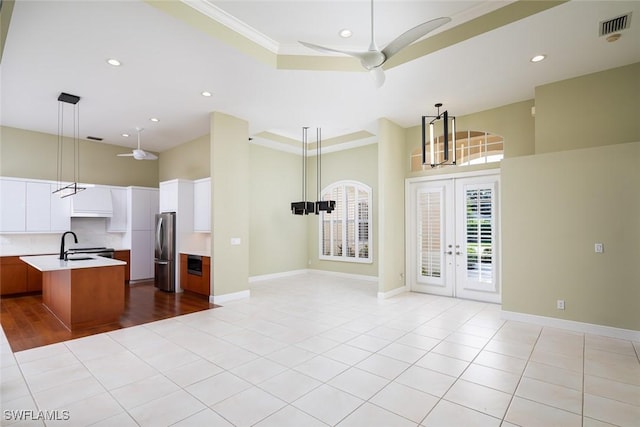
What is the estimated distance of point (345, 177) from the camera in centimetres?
870

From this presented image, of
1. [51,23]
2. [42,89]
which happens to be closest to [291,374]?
[51,23]

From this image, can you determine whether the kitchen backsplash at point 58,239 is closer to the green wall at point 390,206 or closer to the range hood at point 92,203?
the range hood at point 92,203

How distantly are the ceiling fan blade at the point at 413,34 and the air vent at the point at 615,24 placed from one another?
2.39 meters

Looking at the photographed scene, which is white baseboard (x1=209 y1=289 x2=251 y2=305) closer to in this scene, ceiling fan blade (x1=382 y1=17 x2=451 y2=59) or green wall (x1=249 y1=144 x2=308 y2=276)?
green wall (x1=249 y1=144 x2=308 y2=276)

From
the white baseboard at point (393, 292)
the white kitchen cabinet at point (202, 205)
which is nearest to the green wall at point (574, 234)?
the white baseboard at point (393, 292)

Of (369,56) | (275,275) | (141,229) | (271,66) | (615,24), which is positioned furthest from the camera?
(275,275)

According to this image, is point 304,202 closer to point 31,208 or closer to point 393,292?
point 393,292

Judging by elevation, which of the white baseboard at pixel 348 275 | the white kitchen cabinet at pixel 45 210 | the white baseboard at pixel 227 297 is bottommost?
the white baseboard at pixel 348 275

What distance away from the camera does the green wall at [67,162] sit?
678 cm

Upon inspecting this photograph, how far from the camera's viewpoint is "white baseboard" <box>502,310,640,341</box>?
13.1 ft

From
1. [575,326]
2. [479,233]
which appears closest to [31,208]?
[479,233]

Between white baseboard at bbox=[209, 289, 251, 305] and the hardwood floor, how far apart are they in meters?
0.14

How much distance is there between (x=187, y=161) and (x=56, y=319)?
14.0 feet

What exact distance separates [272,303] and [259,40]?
14.1 feet
